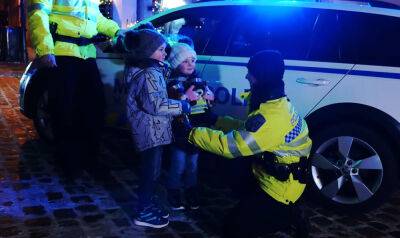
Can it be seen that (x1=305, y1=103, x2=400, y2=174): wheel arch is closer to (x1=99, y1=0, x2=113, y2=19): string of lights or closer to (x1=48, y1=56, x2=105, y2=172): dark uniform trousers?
(x1=48, y1=56, x2=105, y2=172): dark uniform trousers

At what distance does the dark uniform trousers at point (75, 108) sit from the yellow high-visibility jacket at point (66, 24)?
10 centimetres

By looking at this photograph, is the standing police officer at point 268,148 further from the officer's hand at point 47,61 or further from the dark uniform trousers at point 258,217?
the officer's hand at point 47,61

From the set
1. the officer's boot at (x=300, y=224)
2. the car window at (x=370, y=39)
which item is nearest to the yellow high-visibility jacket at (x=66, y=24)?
the car window at (x=370, y=39)

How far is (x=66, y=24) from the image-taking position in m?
3.89

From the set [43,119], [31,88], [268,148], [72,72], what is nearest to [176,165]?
[268,148]

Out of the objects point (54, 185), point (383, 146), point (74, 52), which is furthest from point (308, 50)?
point (54, 185)

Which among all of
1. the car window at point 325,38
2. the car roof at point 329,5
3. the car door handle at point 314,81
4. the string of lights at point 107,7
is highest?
the string of lights at point 107,7

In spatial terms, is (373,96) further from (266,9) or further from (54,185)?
(54,185)

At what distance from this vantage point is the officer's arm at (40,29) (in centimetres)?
361

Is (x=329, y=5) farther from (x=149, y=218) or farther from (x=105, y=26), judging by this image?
(x=149, y=218)

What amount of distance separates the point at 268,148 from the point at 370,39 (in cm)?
160

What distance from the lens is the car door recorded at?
3893 millimetres

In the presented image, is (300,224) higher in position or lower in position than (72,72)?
lower

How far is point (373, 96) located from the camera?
371 cm
